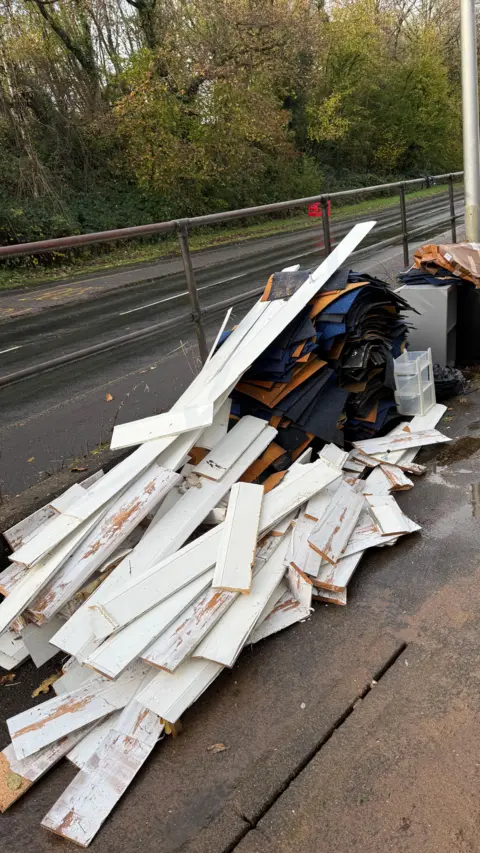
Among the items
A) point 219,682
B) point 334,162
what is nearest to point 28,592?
point 219,682

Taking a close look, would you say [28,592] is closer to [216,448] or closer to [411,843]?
[216,448]

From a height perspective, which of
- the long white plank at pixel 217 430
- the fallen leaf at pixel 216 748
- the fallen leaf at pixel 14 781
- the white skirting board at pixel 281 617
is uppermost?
the long white plank at pixel 217 430

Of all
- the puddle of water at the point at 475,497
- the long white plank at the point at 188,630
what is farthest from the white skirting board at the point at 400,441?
the long white plank at the point at 188,630

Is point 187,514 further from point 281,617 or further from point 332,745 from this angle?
point 332,745

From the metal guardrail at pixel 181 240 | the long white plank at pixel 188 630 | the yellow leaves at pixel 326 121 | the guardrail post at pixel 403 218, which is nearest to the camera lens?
the long white plank at pixel 188 630

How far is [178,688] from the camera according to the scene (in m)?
2.48

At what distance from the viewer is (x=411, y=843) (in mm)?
1870

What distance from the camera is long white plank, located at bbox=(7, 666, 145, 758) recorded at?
2.38 m

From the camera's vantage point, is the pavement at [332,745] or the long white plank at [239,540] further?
the long white plank at [239,540]

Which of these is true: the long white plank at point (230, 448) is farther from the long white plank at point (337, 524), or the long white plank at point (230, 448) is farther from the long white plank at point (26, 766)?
the long white plank at point (26, 766)

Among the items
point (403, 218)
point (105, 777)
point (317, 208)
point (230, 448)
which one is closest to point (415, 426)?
point (230, 448)

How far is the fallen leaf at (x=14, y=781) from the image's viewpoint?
2.29 metres

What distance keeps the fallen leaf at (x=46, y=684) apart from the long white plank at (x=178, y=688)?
0.61 meters

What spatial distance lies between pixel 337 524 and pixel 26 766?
1843 millimetres
